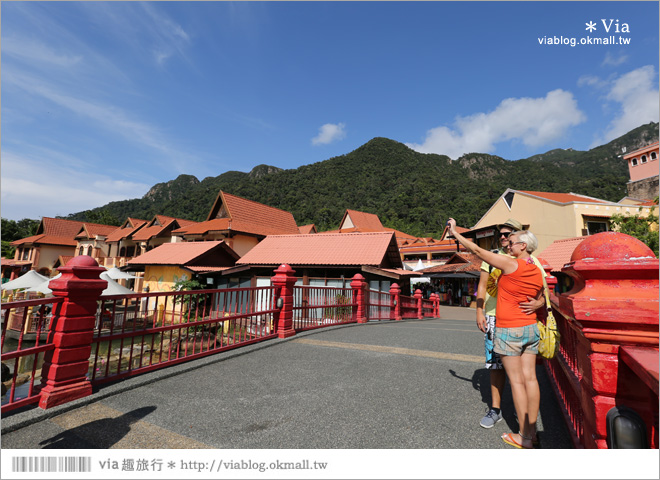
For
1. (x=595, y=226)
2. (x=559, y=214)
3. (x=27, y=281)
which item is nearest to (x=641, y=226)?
(x=595, y=226)

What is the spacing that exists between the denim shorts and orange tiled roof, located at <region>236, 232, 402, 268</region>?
11414 millimetres

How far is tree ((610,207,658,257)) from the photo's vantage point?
20.1 meters

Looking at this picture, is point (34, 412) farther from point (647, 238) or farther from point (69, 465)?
point (647, 238)

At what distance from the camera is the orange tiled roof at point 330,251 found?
47.7 ft

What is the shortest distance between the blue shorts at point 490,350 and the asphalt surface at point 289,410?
534 millimetres

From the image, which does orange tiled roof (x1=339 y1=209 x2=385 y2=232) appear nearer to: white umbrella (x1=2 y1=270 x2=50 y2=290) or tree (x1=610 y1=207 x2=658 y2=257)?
tree (x1=610 y1=207 x2=658 y2=257)

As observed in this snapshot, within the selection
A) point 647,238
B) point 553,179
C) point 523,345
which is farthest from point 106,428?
point 553,179

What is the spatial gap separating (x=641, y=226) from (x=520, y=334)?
27468 millimetres

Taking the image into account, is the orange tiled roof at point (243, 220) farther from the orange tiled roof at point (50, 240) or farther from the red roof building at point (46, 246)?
the red roof building at point (46, 246)

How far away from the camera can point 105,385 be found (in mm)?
3809

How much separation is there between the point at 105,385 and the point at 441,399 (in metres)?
4.02

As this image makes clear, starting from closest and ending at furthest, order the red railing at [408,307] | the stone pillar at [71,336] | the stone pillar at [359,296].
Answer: the stone pillar at [71,336] → the stone pillar at [359,296] → the red railing at [408,307]

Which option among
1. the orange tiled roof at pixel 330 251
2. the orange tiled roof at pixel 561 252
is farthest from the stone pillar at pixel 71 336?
the orange tiled roof at pixel 561 252

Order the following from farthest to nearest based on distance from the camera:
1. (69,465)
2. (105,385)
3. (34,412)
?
(105,385)
(34,412)
(69,465)
